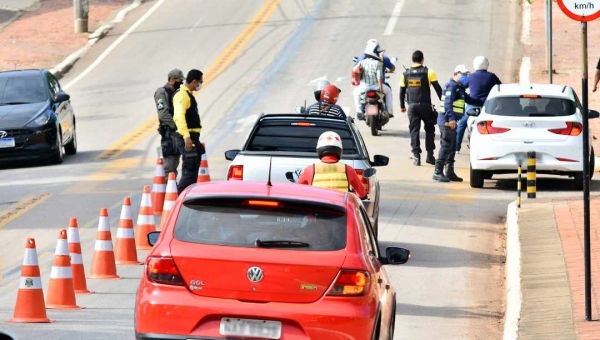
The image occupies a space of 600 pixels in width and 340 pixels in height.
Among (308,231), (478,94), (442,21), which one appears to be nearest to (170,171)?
(478,94)

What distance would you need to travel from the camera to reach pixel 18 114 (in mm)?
25406

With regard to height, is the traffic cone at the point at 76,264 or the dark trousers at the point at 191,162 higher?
the dark trousers at the point at 191,162

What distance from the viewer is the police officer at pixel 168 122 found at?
1908 cm

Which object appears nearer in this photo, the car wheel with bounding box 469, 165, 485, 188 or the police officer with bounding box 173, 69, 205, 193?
the police officer with bounding box 173, 69, 205, 193

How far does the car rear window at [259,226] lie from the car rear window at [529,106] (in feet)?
44.8

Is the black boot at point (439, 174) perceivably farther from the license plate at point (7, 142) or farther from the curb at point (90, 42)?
the curb at point (90, 42)

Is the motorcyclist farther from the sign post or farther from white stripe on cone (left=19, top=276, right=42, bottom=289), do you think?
white stripe on cone (left=19, top=276, right=42, bottom=289)

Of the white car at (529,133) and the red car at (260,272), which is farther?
the white car at (529,133)

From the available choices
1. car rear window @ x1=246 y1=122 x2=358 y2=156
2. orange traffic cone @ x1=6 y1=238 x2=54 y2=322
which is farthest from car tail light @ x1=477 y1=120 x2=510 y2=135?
orange traffic cone @ x1=6 y1=238 x2=54 y2=322

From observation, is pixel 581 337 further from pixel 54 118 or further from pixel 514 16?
pixel 514 16

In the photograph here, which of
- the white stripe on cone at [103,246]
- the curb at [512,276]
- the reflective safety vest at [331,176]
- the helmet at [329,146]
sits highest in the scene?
the helmet at [329,146]

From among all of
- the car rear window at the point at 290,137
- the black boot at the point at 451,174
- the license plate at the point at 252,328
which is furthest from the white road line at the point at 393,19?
the license plate at the point at 252,328

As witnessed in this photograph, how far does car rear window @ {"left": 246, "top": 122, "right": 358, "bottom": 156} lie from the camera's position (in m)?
16.5

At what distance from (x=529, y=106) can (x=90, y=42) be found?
2232 centimetres
